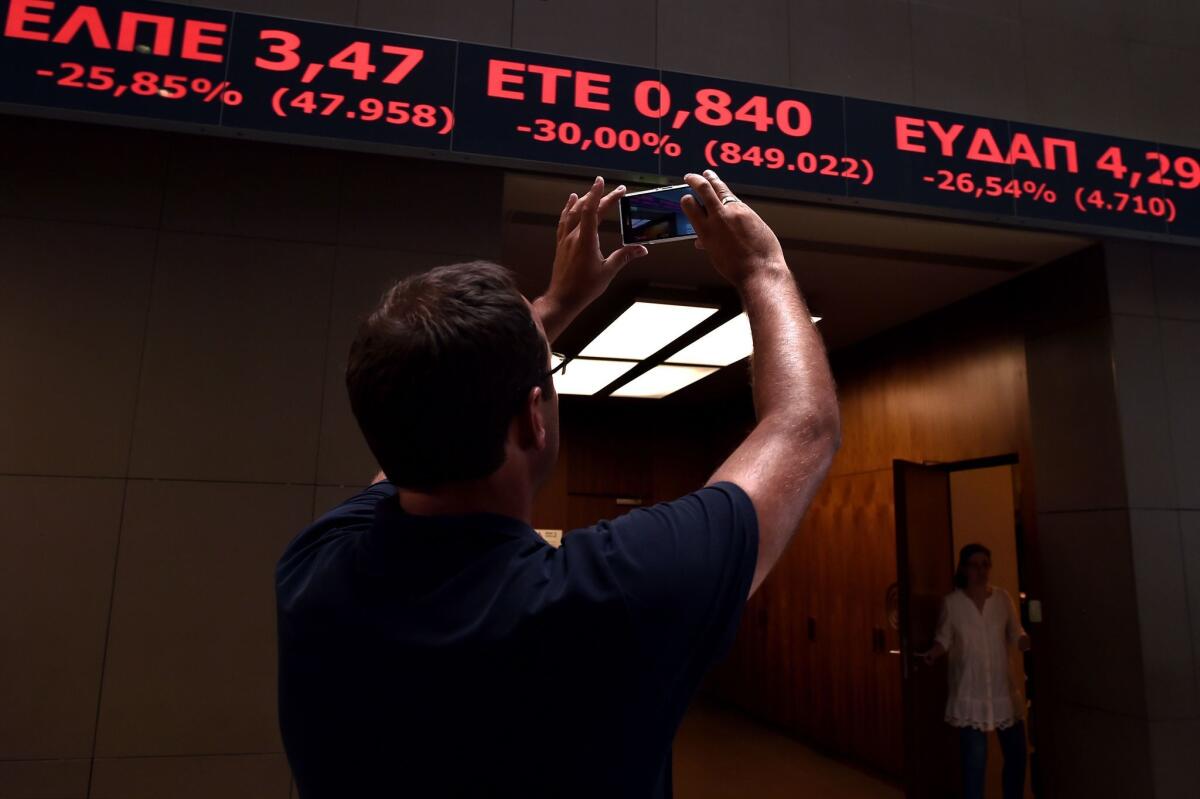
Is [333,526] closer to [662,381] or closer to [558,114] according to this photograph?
[558,114]

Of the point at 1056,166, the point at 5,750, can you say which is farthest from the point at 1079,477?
the point at 5,750

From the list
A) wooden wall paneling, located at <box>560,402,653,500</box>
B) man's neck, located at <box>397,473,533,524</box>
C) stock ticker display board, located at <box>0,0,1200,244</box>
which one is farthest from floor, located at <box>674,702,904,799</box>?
man's neck, located at <box>397,473,533,524</box>

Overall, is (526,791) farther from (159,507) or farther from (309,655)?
(159,507)

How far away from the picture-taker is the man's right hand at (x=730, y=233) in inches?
40.8

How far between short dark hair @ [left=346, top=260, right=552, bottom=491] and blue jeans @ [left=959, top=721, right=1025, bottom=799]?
5.22 metres

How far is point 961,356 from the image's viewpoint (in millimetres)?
6004

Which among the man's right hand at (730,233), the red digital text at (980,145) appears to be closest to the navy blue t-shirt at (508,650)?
the man's right hand at (730,233)

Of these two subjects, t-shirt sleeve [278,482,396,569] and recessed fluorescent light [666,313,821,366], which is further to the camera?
recessed fluorescent light [666,313,821,366]

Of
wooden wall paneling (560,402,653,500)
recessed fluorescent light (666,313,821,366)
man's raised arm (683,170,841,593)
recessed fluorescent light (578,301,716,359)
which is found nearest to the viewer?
man's raised arm (683,170,841,593)

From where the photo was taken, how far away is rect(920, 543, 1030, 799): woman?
5.00 m

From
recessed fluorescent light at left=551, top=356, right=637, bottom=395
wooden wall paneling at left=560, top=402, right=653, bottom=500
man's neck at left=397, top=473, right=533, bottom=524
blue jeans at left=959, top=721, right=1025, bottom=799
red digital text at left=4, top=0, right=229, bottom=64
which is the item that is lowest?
blue jeans at left=959, top=721, right=1025, bottom=799

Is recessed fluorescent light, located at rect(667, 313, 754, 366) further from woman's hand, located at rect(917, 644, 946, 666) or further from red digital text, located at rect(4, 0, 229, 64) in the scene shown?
red digital text, located at rect(4, 0, 229, 64)

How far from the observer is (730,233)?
3.45ft

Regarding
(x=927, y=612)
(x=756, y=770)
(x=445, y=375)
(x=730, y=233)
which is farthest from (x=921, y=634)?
(x=445, y=375)
